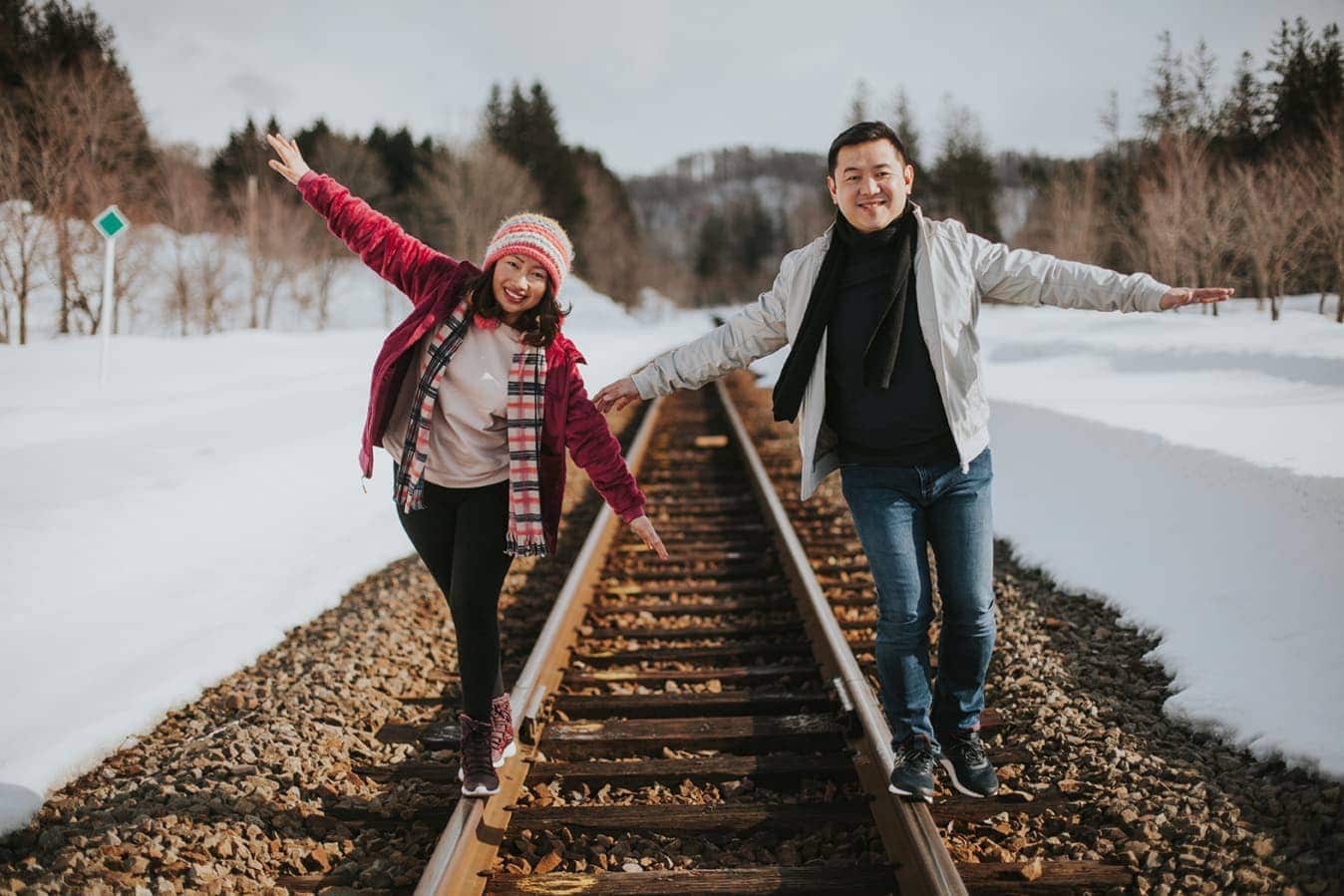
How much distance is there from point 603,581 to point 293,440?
4.93 m

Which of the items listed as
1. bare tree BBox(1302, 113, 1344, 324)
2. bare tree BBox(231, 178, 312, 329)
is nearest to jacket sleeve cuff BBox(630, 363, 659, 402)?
bare tree BBox(1302, 113, 1344, 324)

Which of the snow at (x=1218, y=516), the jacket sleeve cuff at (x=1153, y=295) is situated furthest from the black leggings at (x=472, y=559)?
the snow at (x=1218, y=516)

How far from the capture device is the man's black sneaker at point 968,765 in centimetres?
286

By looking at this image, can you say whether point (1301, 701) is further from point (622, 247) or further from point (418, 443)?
point (622, 247)

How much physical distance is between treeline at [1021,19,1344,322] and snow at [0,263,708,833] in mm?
10459

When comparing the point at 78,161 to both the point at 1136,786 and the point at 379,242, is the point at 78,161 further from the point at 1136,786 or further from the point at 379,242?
the point at 1136,786

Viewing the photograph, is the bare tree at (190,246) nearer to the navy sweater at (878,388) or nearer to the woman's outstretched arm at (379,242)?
the woman's outstretched arm at (379,242)

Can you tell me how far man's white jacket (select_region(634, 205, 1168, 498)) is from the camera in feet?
8.71

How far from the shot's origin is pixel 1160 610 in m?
4.18

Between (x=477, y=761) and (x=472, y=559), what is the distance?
694 mm

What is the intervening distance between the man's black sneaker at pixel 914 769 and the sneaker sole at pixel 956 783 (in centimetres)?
13

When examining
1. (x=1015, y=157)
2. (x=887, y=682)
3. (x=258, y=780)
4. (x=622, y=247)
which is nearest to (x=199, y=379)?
(x=258, y=780)

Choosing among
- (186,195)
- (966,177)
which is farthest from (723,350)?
(966,177)

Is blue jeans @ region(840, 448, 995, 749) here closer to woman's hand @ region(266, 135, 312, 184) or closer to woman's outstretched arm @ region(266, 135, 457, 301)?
woman's outstretched arm @ region(266, 135, 457, 301)
